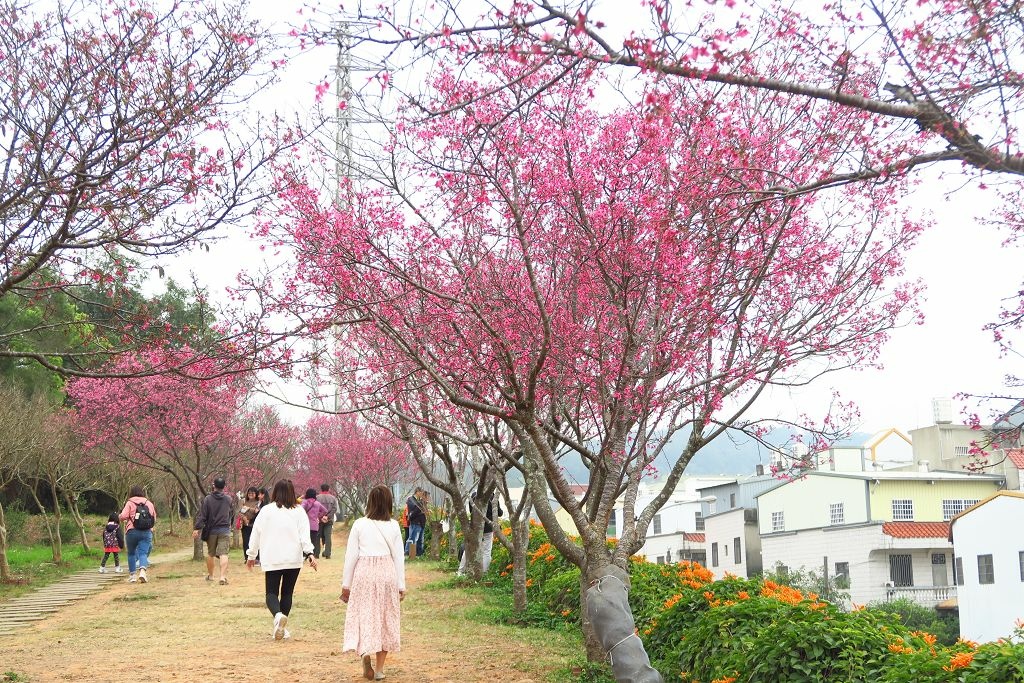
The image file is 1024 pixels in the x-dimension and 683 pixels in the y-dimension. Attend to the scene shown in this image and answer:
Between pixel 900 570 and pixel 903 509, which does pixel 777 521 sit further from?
pixel 900 570

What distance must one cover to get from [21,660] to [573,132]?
7043 millimetres

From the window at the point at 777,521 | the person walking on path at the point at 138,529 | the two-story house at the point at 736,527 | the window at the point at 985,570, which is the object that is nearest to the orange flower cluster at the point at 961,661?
the person walking on path at the point at 138,529

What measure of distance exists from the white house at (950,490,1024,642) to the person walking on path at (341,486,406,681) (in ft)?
91.4

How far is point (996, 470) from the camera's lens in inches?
1793

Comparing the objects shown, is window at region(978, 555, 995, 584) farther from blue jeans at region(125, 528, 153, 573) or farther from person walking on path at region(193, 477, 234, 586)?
blue jeans at region(125, 528, 153, 573)

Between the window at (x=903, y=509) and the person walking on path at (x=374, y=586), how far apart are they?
40098mm

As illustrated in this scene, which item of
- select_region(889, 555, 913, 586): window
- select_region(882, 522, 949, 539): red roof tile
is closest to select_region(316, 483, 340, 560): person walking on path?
select_region(882, 522, 949, 539): red roof tile

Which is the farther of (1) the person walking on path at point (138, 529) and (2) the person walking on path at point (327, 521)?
(2) the person walking on path at point (327, 521)

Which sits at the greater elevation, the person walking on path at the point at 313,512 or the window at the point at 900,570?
the person walking on path at the point at 313,512

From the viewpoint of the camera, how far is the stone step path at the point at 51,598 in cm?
1343

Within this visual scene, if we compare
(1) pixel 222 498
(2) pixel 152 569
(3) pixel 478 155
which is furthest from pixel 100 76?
(2) pixel 152 569

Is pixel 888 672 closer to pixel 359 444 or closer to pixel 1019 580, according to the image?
pixel 1019 580


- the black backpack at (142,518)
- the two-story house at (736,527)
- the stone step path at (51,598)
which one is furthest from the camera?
the two-story house at (736,527)

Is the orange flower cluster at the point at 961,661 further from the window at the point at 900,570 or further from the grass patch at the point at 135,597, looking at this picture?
the window at the point at 900,570
